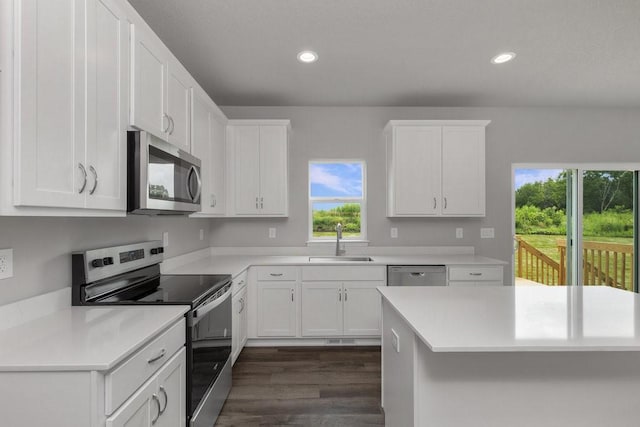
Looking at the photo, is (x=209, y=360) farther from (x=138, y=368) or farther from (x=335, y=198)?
(x=335, y=198)

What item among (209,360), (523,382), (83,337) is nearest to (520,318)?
(523,382)

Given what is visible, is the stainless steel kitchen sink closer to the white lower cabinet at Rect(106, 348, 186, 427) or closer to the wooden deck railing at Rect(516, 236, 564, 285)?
the wooden deck railing at Rect(516, 236, 564, 285)

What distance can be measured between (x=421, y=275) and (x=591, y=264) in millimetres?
2414

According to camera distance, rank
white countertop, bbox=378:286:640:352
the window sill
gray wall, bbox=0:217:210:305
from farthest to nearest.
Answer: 1. the window sill
2. gray wall, bbox=0:217:210:305
3. white countertop, bbox=378:286:640:352

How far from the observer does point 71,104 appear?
47.9 inches

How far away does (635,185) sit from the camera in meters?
3.91

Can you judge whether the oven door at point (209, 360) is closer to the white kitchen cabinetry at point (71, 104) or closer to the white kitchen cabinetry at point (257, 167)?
the white kitchen cabinetry at point (71, 104)

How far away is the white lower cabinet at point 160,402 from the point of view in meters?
1.12

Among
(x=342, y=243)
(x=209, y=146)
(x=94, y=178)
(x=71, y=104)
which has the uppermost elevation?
(x=209, y=146)

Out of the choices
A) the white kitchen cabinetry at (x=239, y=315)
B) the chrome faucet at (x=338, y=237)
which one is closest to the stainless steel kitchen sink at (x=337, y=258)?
the chrome faucet at (x=338, y=237)

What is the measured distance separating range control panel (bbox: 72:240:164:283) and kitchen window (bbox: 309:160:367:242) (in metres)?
1.86

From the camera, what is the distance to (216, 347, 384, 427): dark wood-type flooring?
210cm

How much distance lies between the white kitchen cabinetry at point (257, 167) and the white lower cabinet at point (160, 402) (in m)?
2.03

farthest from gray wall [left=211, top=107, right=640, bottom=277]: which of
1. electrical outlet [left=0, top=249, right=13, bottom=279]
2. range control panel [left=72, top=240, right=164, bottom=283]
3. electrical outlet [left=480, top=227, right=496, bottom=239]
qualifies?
electrical outlet [left=0, top=249, right=13, bottom=279]
